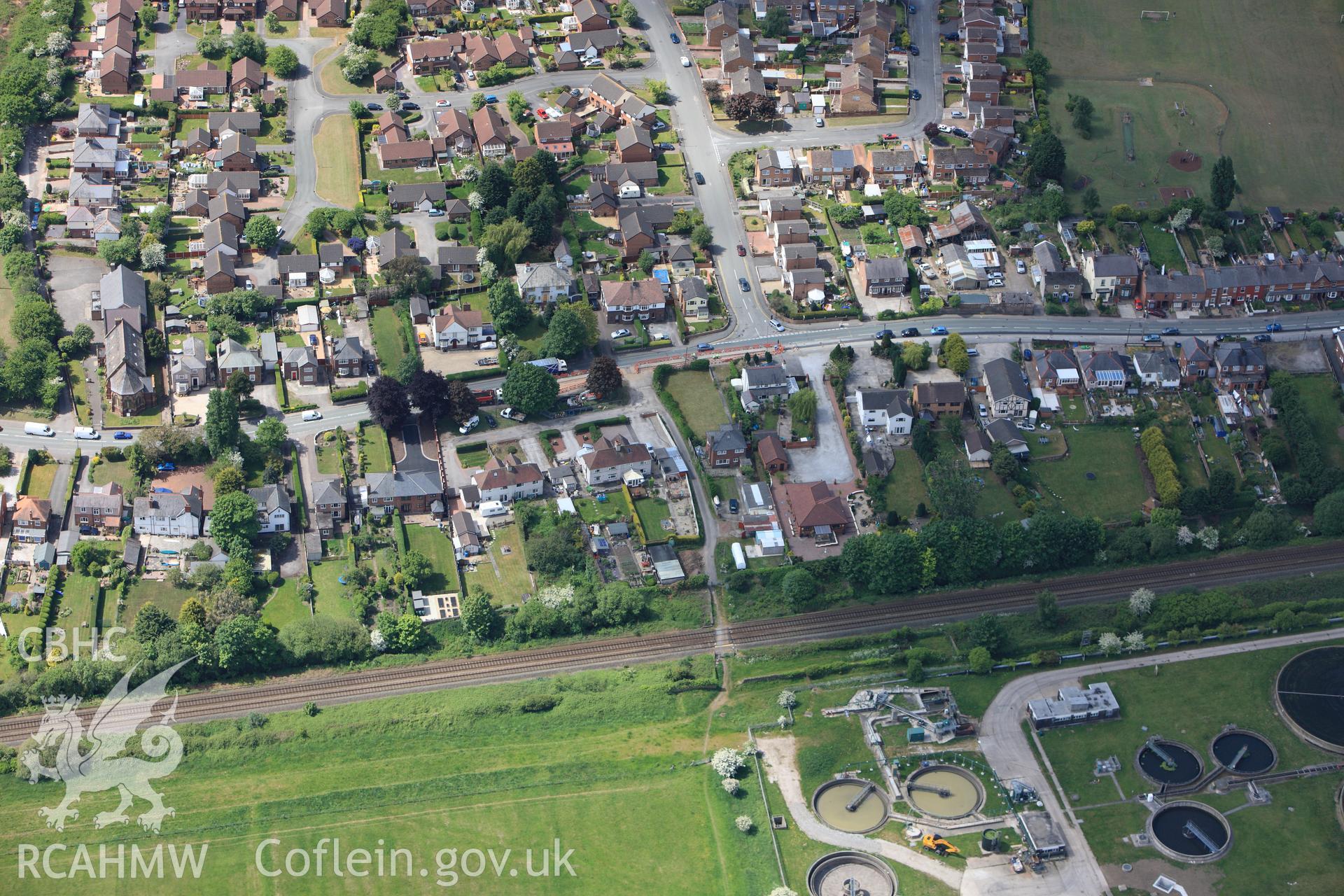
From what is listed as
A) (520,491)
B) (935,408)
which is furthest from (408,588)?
(935,408)

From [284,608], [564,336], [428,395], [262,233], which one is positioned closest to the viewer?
[284,608]

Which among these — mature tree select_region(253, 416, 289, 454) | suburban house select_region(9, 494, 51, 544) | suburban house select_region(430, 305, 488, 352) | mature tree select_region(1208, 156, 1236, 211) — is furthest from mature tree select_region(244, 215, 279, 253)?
mature tree select_region(1208, 156, 1236, 211)

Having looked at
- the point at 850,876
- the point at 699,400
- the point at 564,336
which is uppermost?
the point at 564,336

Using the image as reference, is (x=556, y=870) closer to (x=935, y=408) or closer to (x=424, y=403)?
(x=424, y=403)

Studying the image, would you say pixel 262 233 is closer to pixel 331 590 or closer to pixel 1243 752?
pixel 331 590

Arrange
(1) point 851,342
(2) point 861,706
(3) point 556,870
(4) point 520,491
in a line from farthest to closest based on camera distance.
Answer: (1) point 851,342
(4) point 520,491
(2) point 861,706
(3) point 556,870

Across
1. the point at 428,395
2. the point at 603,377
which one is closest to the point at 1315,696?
the point at 603,377
